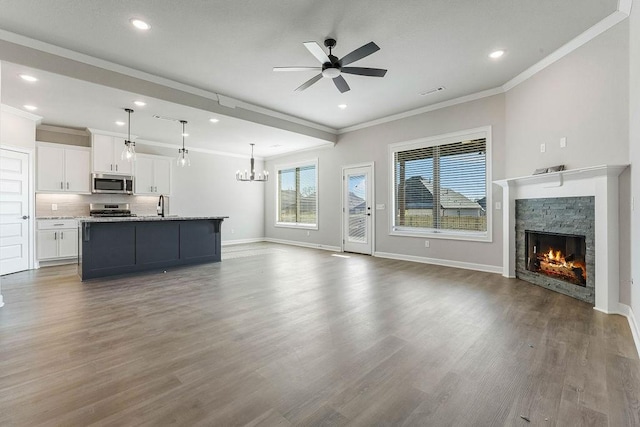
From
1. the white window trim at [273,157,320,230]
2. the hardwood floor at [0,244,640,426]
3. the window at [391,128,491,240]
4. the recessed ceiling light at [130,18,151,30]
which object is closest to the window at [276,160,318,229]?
the white window trim at [273,157,320,230]

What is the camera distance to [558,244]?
4039 millimetres

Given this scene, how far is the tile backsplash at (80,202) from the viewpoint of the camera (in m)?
6.18

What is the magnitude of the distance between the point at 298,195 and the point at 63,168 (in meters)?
5.69

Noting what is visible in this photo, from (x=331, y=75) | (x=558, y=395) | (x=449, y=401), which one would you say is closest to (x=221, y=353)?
(x=449, y=401)

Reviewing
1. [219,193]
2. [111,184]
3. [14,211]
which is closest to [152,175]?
[111,184]

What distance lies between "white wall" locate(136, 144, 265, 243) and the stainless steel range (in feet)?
3.84

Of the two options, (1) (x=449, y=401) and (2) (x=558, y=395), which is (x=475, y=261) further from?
(1) (x=449, y=401)

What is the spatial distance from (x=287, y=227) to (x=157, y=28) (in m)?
6.66

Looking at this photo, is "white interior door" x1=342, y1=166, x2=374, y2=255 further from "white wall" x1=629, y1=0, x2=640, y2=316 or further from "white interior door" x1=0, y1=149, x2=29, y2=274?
"white interior door" x1=0, y1=149, x2=29, y2=274

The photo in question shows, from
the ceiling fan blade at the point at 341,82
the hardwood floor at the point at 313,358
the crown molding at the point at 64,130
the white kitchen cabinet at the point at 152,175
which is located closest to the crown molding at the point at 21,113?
the crown molding at the point at 64,130

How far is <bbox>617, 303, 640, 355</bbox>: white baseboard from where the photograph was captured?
7.85 ft

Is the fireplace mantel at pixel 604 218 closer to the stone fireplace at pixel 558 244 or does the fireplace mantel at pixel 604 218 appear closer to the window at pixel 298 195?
the stone fireplace at pixel 558 244

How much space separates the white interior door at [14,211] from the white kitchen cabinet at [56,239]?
0.25 metres

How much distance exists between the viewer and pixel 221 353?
2.27 m
